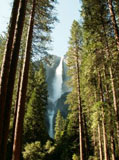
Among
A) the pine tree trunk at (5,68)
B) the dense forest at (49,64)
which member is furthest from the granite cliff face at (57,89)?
the pine tree trunk at (5,68)

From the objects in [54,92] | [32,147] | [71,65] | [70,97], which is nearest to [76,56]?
[71,65]

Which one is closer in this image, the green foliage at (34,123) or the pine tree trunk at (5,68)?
the pine tree trunk at (5,68)

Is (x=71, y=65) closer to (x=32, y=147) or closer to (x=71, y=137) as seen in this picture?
(x=32, y=147)

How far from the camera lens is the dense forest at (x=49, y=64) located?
5269mm

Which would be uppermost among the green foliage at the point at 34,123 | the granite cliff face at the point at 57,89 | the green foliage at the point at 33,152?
the granite cliff face at the point at 57,89

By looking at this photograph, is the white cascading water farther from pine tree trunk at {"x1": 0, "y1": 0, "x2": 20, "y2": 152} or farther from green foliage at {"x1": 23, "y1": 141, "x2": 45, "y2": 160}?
pine tree trunk at {"x1": 0, "y1": 0, "x2": 20, "y2": 152}

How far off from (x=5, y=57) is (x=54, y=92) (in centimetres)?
6467

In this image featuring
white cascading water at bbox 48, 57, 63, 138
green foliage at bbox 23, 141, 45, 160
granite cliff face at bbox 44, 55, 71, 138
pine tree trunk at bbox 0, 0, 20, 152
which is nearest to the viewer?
pine tree trunk at bbox 0, 0, 20, 152

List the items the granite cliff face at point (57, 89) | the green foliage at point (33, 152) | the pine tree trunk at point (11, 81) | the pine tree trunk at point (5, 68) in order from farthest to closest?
the granite cliff face at point (57, 89)
the green foliage at point (33, 152)
the pine tree trunk at point (11, 81)
the pine tree trunk at point (5, 68)

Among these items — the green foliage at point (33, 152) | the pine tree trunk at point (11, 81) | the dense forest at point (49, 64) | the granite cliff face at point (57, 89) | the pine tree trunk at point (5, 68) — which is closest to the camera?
the pine tree trunk at point (5, 68)

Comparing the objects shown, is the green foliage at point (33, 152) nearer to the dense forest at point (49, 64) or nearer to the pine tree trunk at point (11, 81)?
the dense forest at point (49, 64)

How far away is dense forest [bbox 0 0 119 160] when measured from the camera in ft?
17.3

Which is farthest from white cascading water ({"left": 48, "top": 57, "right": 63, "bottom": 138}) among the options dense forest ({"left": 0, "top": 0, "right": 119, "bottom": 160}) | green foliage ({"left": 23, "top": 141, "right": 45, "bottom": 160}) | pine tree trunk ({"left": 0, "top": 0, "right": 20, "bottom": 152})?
pine tree trunk ({"left": 0, "top": 0, "right": 20, "bottom": 152})

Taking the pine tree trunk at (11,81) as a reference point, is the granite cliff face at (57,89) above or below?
above
